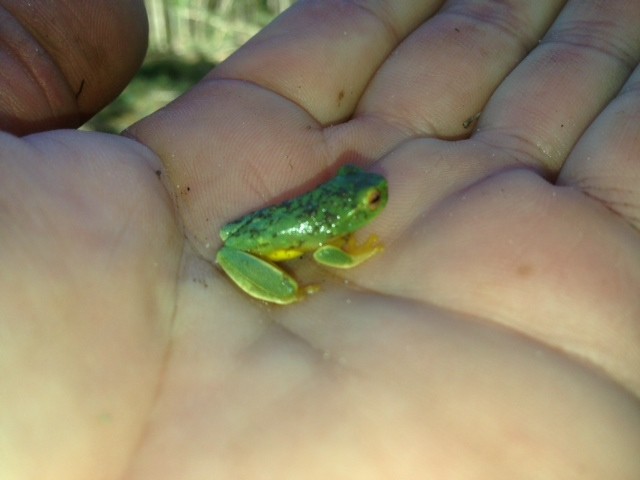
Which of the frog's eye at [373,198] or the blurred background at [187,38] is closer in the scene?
the frog's eye at [373,198]

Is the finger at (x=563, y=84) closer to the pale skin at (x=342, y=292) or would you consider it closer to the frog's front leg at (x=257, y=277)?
the pale skin at (x=342, y=292)

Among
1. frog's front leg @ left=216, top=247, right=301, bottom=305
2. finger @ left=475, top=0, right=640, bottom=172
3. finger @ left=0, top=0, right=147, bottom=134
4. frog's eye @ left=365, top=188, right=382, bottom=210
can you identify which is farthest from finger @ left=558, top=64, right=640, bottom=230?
finger @ left=0, top=0, right=147, bottom=134

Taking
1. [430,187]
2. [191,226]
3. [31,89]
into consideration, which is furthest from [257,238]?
[31,89]

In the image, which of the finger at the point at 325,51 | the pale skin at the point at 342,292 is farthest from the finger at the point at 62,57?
the finger at the point at 325,51

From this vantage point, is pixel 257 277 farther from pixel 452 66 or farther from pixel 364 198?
pixel 452 66

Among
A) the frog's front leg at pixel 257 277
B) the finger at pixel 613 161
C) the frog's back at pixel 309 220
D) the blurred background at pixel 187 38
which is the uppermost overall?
the finger at pixel 613 161

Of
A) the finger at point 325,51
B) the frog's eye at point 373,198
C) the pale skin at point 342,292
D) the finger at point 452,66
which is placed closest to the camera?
the pale skin at point 342,292
